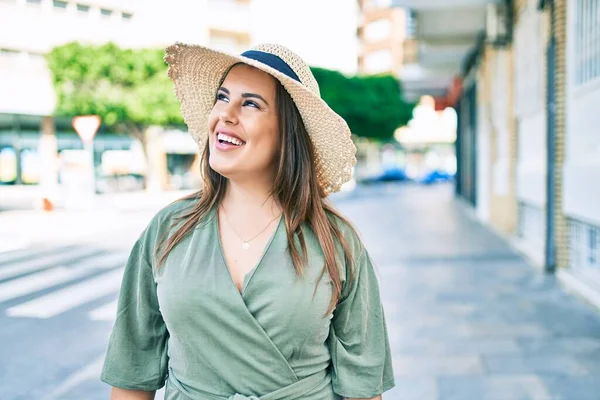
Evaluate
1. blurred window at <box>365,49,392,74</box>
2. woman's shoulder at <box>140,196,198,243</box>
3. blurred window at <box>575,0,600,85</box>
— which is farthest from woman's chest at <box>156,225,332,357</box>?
blurred window at <box>365,49,392,74</box>

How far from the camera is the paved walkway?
14.5 ft

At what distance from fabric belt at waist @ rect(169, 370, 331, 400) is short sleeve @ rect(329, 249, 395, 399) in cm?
6

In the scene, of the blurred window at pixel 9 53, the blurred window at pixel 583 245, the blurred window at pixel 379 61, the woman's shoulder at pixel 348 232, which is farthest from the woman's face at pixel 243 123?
the blurred window at pixel 379 61

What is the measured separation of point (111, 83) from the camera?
30.1m

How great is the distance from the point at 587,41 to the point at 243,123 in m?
6.54

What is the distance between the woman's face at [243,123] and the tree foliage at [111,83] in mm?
28525

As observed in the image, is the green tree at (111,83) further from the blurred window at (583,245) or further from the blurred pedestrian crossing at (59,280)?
the blurred window at (583,245)

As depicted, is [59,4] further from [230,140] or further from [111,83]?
[230,140]

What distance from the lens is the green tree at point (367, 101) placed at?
37938 millimetres

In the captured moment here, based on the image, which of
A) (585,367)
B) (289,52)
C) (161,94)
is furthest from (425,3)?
(161,94)

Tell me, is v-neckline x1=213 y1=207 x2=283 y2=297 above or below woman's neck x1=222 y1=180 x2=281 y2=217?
below

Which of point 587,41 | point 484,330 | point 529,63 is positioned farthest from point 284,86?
point 529,63

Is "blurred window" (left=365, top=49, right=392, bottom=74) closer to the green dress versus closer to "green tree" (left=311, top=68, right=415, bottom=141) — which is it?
"green tree" (left=311, top=68, right=415, bottom=141)

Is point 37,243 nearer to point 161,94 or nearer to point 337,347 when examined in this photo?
point 337,347
